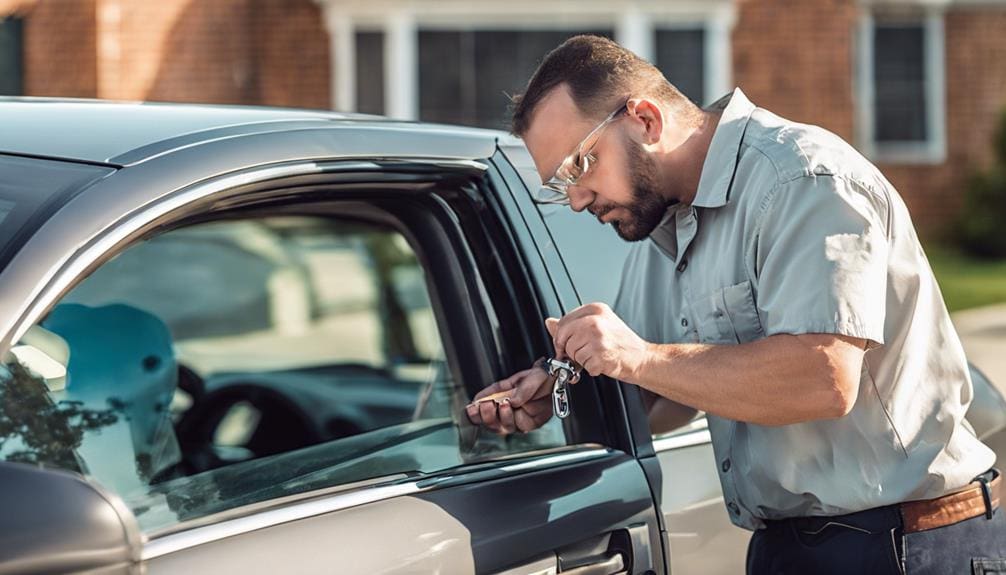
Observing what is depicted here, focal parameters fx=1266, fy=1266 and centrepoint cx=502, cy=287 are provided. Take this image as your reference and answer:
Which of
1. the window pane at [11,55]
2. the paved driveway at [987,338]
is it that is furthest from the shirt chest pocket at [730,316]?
the window pane at [11,55]

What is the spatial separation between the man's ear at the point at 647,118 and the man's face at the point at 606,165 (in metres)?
0.01

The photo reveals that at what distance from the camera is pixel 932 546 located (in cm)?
226

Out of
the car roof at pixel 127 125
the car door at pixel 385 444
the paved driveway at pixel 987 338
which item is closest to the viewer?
the car door at pixel 385 444

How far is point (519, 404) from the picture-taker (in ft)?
7.73

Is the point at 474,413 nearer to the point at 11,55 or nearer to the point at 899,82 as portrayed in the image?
the point at 11,55

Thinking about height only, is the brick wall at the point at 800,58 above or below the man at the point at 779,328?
above

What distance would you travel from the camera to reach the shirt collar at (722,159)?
226cm

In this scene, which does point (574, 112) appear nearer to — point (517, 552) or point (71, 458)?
point (517, 552)

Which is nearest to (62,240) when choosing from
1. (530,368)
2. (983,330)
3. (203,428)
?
(530,368)

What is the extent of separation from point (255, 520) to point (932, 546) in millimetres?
1226

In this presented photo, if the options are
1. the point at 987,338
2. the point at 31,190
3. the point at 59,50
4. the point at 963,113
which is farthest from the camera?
the point at 963,113

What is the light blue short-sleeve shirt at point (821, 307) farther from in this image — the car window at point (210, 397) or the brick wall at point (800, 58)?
the brick wall at point (800, 58)

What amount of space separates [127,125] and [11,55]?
10.2 metres

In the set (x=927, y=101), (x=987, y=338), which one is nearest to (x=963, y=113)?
(x=927, y=101)
